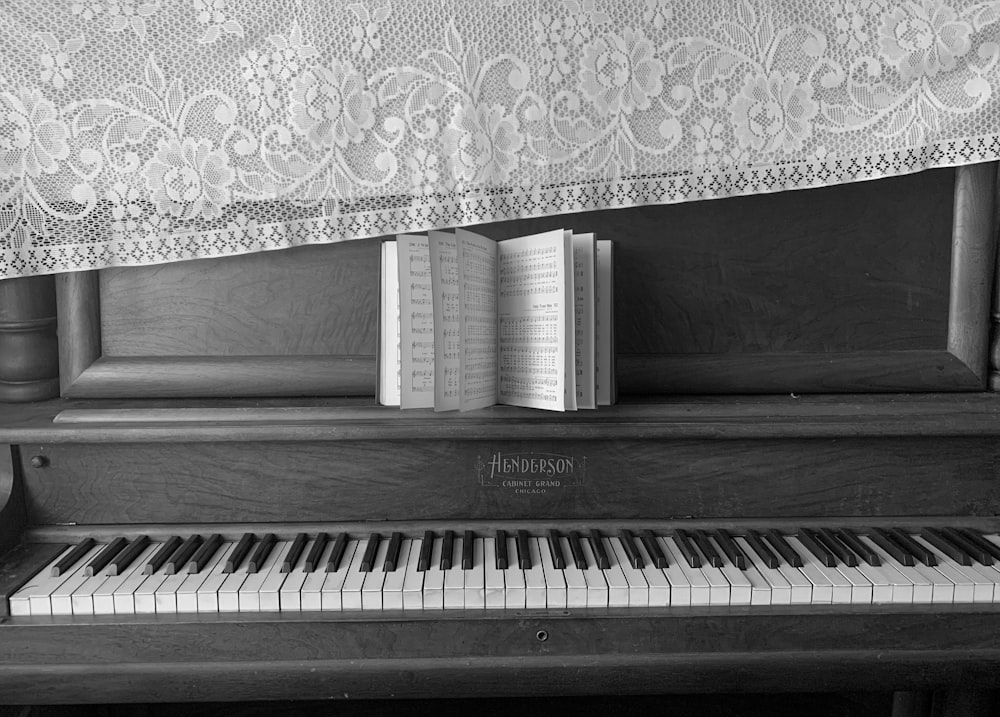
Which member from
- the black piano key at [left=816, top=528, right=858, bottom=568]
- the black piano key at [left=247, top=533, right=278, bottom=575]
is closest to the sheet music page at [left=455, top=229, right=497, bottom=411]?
the black piano key at [left=247, top=533, right=278, bottom=575]

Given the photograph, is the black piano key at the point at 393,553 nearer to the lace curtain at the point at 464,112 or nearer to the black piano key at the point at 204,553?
the black piano key at the point at 204,553

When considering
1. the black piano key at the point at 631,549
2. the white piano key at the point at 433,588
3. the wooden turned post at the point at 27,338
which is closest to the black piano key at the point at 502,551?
the white piano key at the point at 433,588

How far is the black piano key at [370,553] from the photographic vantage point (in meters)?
1.36

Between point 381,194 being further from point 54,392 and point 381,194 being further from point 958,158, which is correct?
point 958,158

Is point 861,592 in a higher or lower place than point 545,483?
lower

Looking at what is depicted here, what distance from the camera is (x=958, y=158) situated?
1504 mm

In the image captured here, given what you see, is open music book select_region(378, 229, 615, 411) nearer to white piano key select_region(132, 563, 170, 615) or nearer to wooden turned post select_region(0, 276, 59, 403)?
white piano key select_region(132, 563, 170, 615)

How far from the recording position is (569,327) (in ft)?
4.54

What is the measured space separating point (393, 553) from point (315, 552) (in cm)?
14

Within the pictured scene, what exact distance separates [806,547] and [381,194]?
1.06 meters

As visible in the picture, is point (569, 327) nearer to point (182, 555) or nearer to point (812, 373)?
point (812, 373)

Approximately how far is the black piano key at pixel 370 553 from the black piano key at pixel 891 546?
953mm

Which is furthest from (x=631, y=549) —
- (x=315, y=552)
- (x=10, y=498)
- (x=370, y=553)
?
(x=10, y=498)

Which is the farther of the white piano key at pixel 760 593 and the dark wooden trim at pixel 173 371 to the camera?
the dark wooden trim at pixel 173 371
